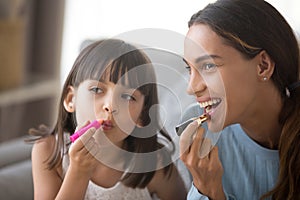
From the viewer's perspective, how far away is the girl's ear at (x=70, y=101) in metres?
0.87

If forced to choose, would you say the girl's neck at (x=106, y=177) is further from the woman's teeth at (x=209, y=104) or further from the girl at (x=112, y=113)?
the woman's teeth at (x=209, y=104)

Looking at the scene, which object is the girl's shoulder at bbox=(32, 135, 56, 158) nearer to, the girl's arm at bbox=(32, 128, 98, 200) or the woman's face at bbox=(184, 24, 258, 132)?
the girl's arm at bbox=(32, 128, 98, 200)

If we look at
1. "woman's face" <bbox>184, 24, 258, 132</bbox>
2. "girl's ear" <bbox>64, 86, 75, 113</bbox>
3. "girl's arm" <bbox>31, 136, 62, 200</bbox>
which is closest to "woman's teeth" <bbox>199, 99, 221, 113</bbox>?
"woman's face" <bbox>184, 24, 258, 132</bbox>

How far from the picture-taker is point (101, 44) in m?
0.86

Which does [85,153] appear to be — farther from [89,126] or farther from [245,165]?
[245,165]

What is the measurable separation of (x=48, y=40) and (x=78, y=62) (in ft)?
4.86

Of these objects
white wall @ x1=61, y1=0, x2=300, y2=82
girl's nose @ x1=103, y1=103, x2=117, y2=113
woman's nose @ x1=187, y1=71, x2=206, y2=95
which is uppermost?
woman's nose @ x1=187, y1=71, x2=206, y2=95

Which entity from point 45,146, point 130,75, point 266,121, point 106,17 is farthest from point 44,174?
point 106,17

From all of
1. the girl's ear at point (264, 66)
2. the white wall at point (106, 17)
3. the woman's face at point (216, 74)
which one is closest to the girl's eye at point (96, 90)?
the woman's face at point (216, 74)

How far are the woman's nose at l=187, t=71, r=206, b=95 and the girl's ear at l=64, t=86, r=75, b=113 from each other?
0.67 ft

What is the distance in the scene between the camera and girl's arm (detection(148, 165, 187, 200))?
3.26 feet

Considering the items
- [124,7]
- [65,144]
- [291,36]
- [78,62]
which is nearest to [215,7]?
[291,36]

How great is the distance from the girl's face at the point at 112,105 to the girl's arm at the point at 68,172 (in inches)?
1.2

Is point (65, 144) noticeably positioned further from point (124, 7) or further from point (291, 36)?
point (124, 7)
